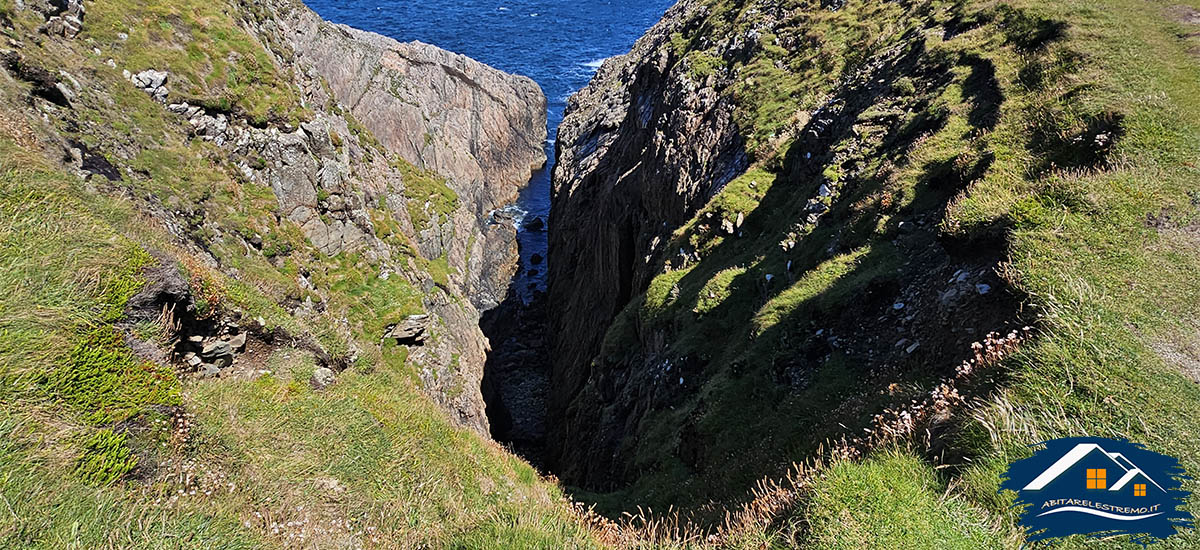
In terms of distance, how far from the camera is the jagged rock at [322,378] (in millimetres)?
13159

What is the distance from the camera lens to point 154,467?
713 centimetres

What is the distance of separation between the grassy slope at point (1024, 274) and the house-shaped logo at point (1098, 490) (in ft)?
0.63

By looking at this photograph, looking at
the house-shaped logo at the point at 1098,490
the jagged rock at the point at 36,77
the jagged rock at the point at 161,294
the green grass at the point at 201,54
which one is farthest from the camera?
the green grass at the point at 201,54

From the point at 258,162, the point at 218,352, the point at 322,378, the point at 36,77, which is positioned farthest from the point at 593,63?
the point at 218,352

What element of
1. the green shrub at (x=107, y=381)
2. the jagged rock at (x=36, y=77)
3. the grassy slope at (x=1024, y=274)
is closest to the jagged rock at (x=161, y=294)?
the green shrub at (x=107, y=381)

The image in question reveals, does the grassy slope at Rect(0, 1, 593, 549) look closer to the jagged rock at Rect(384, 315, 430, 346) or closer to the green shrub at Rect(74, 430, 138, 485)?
the green shrub at Rect(74, 430, 138, 485)

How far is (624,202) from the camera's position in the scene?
146ft

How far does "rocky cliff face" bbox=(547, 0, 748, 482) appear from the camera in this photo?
105 feet

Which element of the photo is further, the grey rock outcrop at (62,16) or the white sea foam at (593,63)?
the white sea foam at (593,63)

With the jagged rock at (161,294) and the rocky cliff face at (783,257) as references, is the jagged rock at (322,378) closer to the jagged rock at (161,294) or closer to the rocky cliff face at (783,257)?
the jagged rock at (161,294)

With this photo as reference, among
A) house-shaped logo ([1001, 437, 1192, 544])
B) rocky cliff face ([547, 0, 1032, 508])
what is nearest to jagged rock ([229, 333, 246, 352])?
rocky cliff face ([547, 0, 1032, 508])

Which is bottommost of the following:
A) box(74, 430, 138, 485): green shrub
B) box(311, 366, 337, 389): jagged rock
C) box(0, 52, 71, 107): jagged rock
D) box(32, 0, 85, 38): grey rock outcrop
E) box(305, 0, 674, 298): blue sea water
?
box(311, 366, 337, 389): jagged rock

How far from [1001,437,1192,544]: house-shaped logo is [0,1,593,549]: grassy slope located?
17.3ft

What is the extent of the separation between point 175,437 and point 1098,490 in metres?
11.9
